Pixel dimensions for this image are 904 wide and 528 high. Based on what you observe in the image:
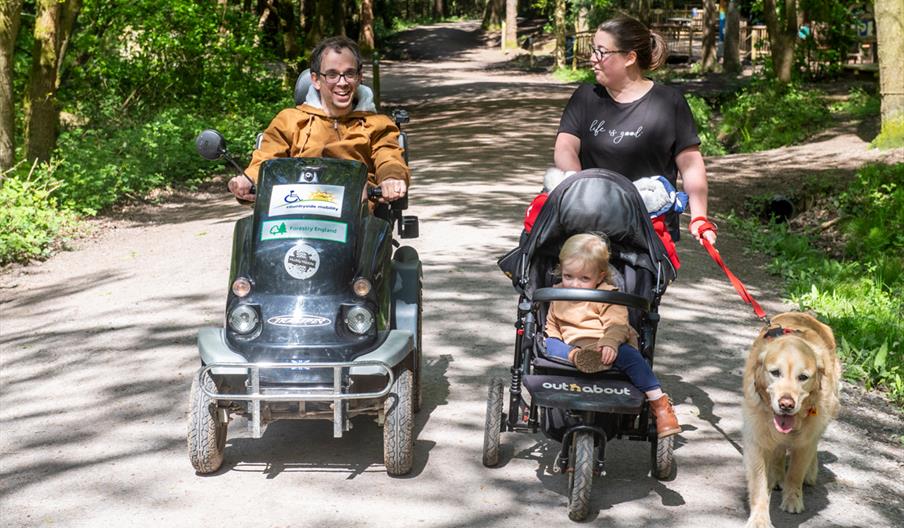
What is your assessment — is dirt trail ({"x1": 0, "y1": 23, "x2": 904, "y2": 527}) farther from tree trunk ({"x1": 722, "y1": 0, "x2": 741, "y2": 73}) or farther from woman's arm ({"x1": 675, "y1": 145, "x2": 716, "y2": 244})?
tree trunk ({"x1": 722, "y1": 0, "x2": 741, "y2": 73})

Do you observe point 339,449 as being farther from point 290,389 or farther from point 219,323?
point 219,323

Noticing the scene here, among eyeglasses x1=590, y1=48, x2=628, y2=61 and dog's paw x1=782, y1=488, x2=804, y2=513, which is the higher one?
eyeglasses x1=590, y1=48, x2=628, y2=61

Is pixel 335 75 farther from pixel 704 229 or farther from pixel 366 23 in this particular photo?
pixel 366 23

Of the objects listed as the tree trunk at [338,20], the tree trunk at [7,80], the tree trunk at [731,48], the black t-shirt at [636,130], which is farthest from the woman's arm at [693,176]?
the tree trunk at [338,20]

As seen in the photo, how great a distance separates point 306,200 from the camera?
216 inches

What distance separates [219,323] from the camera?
852 cm

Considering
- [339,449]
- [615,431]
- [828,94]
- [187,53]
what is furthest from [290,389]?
[828,94]

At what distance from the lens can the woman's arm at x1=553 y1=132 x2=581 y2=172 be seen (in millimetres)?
5887

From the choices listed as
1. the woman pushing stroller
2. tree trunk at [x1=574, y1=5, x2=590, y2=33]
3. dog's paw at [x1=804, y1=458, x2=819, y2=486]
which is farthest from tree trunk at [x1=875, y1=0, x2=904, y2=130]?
tree trunk at [x1=574, y1=5, x2=590, y2=33]

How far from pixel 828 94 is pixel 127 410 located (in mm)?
21109

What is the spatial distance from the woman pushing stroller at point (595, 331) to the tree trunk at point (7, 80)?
33.2ft

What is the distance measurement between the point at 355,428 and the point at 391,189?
4.60 feet

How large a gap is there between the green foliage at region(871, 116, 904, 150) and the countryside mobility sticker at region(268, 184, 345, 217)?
41.0ft

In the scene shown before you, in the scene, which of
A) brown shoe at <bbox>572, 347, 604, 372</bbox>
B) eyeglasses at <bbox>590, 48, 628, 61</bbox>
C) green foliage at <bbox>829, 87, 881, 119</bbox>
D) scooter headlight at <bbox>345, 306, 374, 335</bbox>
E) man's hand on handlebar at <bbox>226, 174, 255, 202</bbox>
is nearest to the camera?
brown shoe at <bbox>572, 347, 604, 372</bbox>
